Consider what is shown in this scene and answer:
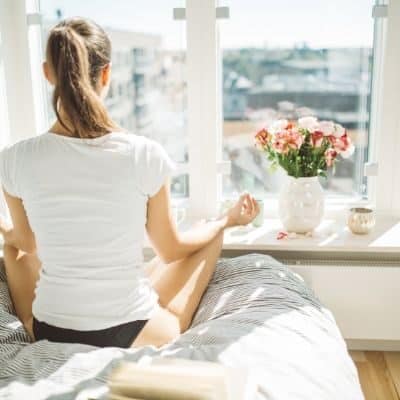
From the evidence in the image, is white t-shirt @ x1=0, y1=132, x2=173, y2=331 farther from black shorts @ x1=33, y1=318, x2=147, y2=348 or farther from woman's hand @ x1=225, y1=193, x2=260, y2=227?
woman's hand @ x1=225, y1=193, x2=260, y2=227

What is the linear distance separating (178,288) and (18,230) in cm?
51

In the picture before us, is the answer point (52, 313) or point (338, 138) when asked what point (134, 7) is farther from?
point (52, 313)

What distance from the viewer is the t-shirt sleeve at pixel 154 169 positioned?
4.90ft

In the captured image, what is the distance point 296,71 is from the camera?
7.97ft

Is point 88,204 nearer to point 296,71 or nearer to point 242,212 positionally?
point 242,212

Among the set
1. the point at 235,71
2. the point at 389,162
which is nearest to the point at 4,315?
the point at 235,71

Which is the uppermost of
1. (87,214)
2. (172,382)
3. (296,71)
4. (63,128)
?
(296,71)

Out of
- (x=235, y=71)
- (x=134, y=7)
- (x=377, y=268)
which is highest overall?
(x=134, y=7)

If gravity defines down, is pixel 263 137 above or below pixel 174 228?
above

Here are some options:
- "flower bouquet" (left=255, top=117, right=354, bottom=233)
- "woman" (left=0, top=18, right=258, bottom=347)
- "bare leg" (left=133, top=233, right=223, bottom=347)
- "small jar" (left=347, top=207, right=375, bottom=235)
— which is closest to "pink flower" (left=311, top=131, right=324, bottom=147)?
"flower bouquet" (left=255, top=117, right=354, bottom=233)

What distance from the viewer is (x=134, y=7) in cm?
242

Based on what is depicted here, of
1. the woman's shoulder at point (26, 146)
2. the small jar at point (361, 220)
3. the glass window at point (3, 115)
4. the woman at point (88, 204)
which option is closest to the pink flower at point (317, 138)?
the small jar at point (361, 220)

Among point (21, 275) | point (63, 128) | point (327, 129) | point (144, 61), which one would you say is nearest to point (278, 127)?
point (327, 129)

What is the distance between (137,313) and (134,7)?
1384mm
